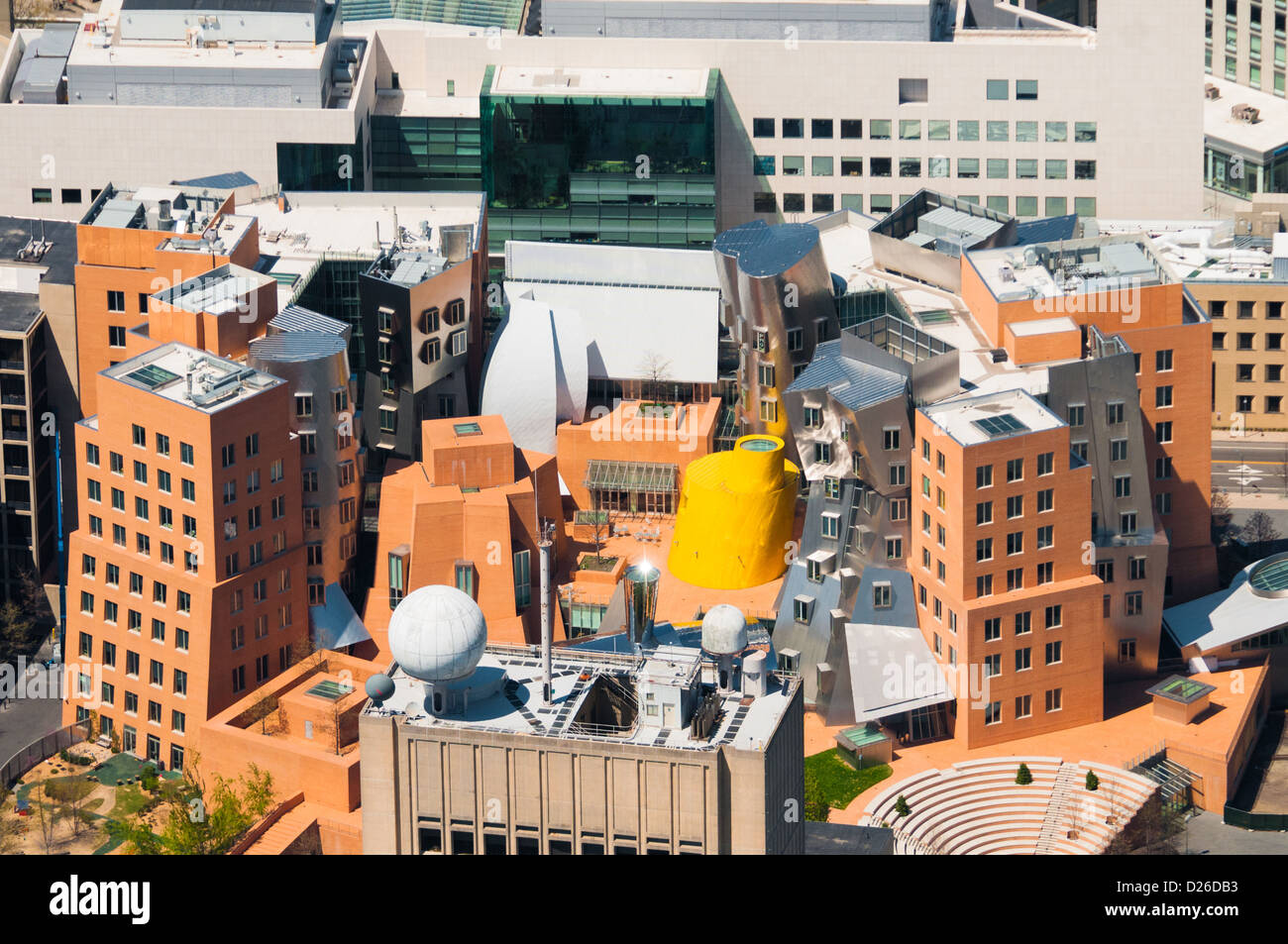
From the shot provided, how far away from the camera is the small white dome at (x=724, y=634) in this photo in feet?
476

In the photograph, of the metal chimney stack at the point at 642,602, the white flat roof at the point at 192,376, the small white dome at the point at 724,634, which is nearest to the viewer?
the small white dome at the point at 724,634

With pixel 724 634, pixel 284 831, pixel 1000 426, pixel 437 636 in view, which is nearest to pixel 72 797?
pixel 284 831

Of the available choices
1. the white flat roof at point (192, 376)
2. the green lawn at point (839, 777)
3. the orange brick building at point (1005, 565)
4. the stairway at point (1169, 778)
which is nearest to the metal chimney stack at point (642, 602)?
the green lawn at point (839, 777)

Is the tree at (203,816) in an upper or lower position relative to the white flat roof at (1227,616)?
lower

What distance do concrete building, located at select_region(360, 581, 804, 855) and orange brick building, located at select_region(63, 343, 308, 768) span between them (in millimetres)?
35493

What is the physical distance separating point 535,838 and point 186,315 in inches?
2671

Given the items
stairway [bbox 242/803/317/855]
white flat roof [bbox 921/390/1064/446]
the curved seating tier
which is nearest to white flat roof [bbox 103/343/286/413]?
stairway [bbox 242/803/317/855]

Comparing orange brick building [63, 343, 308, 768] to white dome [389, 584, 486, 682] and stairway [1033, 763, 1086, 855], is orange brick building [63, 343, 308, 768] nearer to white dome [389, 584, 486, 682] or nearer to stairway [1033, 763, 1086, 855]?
white dome [389, 584, 486, 682]

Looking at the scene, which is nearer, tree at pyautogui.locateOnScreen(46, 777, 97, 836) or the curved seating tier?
the curved seating tier

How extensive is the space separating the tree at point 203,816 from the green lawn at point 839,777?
3688cm

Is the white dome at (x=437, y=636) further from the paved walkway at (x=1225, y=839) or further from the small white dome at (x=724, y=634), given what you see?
the paved walkway at (x=1225, y=839)

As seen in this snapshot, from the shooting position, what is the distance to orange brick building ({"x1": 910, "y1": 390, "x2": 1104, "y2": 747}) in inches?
6900

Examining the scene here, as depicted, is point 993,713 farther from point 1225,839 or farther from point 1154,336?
point 1154,336
